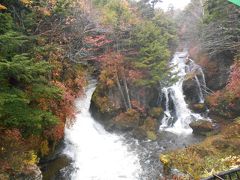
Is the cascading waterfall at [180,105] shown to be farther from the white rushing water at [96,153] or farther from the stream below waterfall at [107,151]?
the white rushing water at [96,153]

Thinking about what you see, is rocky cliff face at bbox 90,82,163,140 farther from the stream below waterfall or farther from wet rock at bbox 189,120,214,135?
wet rock at bbox 189,120,214,135

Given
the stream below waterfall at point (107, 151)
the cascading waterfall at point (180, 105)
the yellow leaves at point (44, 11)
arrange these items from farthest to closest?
the cascading waterfall at point (180, 105) → the stream below waterfall at point (107, 151) → the yellow leaves at point (44, 11)

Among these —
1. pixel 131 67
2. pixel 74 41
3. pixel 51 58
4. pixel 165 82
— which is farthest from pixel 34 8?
pixel 165 82

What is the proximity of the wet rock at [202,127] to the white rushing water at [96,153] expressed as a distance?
5559 mm

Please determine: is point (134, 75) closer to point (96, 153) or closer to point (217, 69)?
point (96, 153)

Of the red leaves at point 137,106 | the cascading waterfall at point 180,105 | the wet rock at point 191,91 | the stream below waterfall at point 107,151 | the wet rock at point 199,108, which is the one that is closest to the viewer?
the stream below waterfall at point 107,151

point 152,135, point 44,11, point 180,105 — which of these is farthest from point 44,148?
point 180,105

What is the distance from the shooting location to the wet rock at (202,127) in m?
21.1

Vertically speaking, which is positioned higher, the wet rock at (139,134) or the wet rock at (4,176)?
the wet rock at (4,176)

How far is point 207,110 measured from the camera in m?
24.6

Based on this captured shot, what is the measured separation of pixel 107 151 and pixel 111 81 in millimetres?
6503

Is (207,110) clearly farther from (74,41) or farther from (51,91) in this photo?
(51,91)

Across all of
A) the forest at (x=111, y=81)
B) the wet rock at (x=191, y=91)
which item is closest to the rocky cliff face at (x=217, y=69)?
the forest at (x=111, y=81)

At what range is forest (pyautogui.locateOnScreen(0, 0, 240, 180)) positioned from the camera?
10.5m
